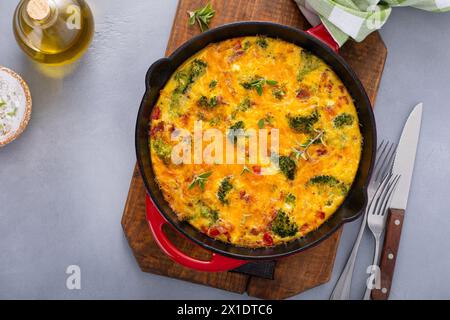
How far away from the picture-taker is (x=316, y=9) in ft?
9.14

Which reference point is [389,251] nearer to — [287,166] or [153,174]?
[287,166]

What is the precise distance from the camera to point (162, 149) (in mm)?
2703

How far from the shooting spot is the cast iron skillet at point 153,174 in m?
2.61

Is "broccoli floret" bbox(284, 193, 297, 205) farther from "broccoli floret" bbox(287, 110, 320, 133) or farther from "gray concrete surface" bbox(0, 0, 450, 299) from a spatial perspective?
"gray concrete surface" bbox(0, 0, 450, 299)

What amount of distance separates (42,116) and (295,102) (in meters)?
1.57

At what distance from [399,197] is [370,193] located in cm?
21

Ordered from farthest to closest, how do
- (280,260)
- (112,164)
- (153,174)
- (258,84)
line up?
1. (112,164)
2. (280,260)
3. (153,174)
4. (258,84)

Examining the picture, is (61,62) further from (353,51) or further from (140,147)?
(353,51)

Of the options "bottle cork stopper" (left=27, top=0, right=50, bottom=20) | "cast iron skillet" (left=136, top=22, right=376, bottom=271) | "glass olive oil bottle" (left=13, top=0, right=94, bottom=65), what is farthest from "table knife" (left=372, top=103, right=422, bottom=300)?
"bottle cork stopper" (left=27, top=0, right=50, bottom=20)

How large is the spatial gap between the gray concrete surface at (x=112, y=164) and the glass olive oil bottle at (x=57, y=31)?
0.57 feet

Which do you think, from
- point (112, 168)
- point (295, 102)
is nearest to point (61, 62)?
point (112, 168)

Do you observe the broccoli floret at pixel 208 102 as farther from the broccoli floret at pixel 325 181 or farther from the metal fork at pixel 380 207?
the metal fork at pixel 380 207

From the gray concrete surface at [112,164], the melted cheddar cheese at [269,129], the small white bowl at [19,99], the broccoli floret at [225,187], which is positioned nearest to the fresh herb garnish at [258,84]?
the melted cheddar cheese at [269,129]

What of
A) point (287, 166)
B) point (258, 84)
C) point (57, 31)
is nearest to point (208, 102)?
point (258, 84)
